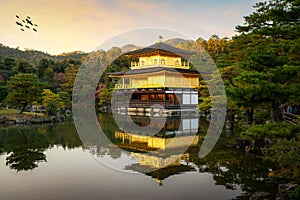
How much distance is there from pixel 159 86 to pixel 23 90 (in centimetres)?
1192

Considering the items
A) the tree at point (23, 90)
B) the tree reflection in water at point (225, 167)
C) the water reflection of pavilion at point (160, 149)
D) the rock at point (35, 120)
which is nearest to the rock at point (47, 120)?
the rock at point (35, 120)

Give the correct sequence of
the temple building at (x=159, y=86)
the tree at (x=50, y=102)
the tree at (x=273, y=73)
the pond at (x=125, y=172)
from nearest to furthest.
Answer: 1. the tree at (x=273, y=73)
2. the pond at (x=125, y=172)
3. the tree at (x=50, y=102)
4. the temple building at (x=159, y=86)

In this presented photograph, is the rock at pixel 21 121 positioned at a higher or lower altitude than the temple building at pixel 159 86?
lower

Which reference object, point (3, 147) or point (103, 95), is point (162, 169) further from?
point (103, 95)

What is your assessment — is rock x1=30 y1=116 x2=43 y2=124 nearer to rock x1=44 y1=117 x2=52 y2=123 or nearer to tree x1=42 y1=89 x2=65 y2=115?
rock x1=44 y1=117 x2=52 y2=123

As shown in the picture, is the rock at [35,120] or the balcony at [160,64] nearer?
the rock at [35,120]

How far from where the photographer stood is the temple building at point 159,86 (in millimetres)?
26984

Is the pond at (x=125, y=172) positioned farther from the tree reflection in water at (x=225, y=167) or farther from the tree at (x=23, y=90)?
the tree at (x=23, y=90)

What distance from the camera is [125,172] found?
28.6 feet

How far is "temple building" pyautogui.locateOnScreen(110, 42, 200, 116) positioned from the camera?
88.5ft

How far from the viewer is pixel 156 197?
6.42m

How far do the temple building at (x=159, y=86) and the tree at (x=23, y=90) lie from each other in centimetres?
1003

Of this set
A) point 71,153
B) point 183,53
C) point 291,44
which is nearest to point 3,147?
point 71,153

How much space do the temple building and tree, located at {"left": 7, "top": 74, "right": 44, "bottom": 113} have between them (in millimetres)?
10033
